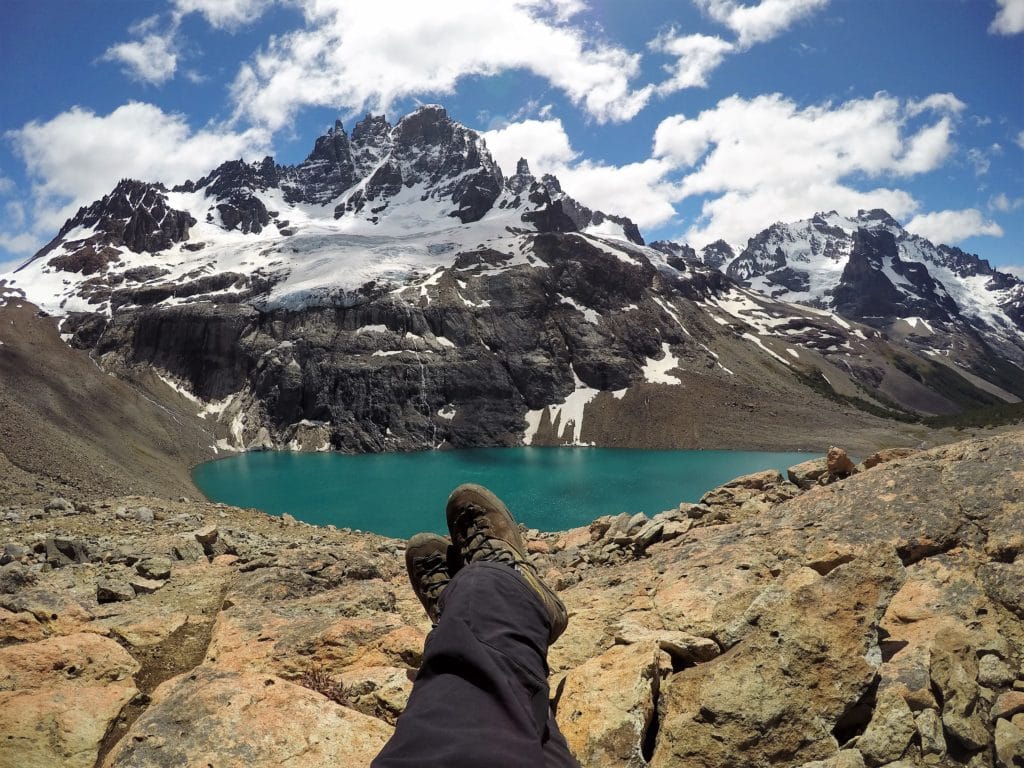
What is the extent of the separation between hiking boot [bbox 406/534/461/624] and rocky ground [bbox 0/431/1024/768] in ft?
2.44

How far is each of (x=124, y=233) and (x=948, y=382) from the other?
246367 mm

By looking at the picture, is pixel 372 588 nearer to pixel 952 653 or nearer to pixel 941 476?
pixel 952 653

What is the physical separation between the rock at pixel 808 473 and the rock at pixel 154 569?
11.7 metres

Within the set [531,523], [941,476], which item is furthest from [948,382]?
[941,476]

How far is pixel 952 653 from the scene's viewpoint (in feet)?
14.3

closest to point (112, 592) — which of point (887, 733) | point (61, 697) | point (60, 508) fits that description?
point (61, 697)

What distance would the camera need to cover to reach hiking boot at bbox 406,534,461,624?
17.9ft

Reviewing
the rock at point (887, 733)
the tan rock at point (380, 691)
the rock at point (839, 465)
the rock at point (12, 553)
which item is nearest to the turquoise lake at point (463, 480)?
the rock at point (12, 553)

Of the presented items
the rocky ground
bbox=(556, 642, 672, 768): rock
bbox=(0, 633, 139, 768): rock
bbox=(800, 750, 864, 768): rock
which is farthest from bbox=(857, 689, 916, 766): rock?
bbox=(0, 633, 139, 768): rock

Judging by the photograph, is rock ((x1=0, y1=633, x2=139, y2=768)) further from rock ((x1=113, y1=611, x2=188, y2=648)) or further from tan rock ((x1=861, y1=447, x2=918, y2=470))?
tan rock ((x1=861, y1=447, x2=918, y2=470))

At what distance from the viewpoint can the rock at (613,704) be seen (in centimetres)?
375

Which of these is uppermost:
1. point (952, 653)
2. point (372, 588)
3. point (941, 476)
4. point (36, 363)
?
point (36, 363)

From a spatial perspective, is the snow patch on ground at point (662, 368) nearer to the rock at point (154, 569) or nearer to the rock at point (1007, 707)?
the rock at point (154, 569)

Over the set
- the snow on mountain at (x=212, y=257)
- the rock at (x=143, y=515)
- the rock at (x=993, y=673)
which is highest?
the snow on mountain at (x=212, y=257)
